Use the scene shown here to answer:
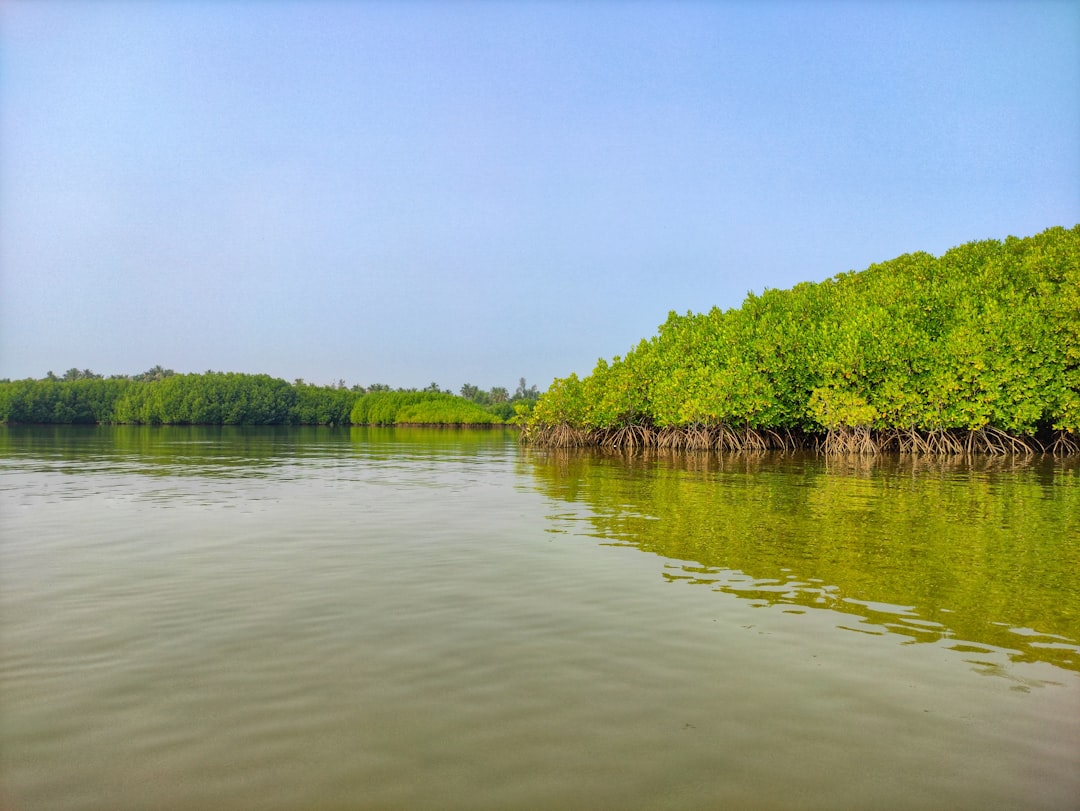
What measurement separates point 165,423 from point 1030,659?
160 m

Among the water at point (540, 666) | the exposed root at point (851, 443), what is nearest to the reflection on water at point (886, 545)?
the water at point (540, 666)

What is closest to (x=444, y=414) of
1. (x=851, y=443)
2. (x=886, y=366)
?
(x=851, y=443)

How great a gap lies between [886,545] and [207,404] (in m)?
147

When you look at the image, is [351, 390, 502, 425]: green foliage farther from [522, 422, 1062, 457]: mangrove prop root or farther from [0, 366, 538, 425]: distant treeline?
[522, 422, 1062, 457]: mangrove prop root

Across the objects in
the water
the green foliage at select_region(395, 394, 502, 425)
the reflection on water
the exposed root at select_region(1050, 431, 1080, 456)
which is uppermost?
the green foliage at select_region(395, 394, 502, 425)

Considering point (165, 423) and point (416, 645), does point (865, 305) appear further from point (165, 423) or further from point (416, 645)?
point (165, 423)

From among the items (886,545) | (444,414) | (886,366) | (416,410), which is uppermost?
(886,366)

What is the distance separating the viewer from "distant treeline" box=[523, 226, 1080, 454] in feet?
120

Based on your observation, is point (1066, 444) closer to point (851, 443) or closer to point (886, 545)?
point (851, 443)

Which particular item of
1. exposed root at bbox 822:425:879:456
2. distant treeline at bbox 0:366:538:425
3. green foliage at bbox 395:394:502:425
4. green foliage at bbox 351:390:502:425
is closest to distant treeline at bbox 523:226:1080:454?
exposed root at bbox 822:425:879:456

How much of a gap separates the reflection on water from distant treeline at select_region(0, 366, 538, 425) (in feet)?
362

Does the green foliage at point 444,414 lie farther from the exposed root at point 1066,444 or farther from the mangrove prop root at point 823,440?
the exposed root at point 1066,444

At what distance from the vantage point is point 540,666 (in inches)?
225

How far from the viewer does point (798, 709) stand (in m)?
4.86
